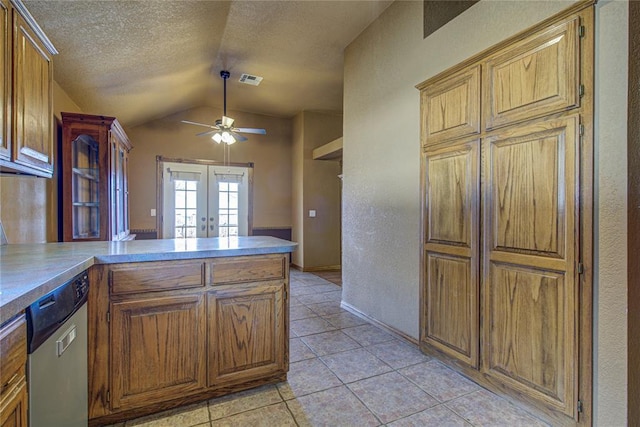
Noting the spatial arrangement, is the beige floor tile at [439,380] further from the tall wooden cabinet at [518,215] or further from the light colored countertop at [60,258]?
the light colored countertop at [60,258]

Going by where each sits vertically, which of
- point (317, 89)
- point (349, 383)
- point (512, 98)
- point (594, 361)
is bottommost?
point (349, 383)

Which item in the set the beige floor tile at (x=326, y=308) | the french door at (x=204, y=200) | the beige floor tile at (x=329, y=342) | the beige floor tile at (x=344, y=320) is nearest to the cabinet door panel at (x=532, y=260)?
the beige floor tile at (x=329, y=342)

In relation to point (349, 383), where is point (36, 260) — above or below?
above

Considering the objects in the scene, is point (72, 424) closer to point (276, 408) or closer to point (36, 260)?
point (36, 260)

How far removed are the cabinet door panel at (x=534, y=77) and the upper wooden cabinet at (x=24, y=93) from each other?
8.61ft

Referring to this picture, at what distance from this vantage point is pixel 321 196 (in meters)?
6.22

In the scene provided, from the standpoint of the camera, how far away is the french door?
5.78 meters

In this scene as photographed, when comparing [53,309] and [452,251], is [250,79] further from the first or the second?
[53,309]

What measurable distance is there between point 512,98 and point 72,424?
9.31 feet

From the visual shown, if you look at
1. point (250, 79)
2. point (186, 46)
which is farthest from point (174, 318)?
point (250, 79)

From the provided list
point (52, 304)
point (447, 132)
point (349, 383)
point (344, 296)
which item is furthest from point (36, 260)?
point (344, 296)

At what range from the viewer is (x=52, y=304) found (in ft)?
3.87

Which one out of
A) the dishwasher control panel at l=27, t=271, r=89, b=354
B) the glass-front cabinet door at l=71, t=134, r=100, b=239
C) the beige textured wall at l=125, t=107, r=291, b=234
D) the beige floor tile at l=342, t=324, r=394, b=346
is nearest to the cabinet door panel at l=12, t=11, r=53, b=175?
the dishwasher control panel at l=27, t=271, r=89, b=354

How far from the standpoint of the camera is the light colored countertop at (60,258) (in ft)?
3.32
